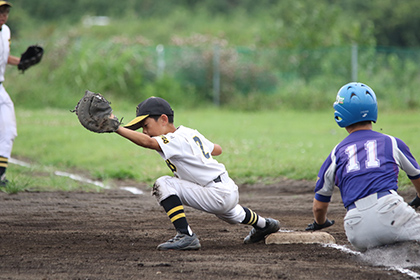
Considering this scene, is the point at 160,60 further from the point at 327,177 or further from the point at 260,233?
the point at 327,177

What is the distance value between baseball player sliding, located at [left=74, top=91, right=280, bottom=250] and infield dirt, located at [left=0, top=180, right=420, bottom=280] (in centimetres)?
21

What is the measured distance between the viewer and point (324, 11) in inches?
1021

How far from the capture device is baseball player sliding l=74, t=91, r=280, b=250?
500 cm

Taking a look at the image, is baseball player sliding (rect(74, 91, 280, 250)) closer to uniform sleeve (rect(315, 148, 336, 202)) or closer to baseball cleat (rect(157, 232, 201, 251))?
baseball cleat (rect(157, 232, 201, 251))

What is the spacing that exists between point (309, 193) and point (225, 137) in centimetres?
512

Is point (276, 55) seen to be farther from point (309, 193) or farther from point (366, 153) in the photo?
point (366, 153)

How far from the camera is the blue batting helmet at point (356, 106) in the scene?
15.3 feet

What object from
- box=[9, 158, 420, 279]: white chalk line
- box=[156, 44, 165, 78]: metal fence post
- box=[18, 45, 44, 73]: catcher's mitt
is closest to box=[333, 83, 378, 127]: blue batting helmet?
box=[9, 158, 420, 279]: white chalk line

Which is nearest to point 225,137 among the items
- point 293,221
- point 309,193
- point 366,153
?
point 309,193

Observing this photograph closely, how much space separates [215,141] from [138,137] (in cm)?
A: 807

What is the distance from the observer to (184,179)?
532 cm

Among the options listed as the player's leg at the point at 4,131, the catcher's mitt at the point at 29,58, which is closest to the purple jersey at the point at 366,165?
the player's leg at the point at 4,131

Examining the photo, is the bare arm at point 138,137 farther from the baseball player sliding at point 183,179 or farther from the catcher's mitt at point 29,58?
the catcher's mitt at point 29,58

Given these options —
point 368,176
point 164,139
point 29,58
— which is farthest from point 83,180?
point 368,176
